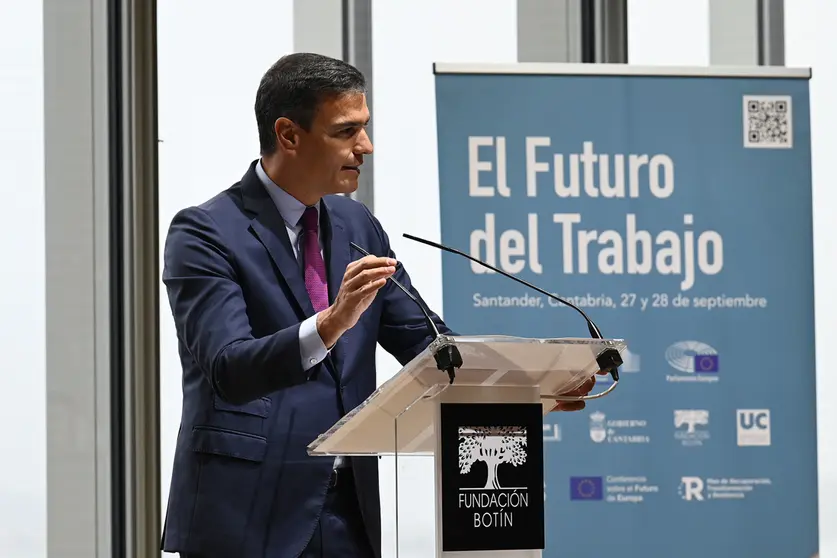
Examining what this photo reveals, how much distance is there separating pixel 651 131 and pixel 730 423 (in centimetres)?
116

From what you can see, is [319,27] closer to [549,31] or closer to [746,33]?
[549,31]

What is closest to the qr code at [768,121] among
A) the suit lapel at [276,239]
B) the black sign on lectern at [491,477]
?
the suit lapel at [276,239]

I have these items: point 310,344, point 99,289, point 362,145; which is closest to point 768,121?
point 362,145

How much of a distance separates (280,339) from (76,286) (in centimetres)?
195

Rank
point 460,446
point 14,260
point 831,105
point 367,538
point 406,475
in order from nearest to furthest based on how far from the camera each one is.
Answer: point 460,446 < point 367,538 < point 14,260 < point 406,475 < point 831,105

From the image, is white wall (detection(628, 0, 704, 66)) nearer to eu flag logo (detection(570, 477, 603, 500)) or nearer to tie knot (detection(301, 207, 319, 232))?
eu flag logo (detection(570, 477, 603, 500))

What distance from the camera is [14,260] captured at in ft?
12.4

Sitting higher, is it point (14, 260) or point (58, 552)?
point (14, 260)

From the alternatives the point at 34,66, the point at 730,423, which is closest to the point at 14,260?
the point at 34,66

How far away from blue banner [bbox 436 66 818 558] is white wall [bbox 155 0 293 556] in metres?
0.86

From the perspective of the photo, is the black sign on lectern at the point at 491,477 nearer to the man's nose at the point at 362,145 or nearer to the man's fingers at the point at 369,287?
the man's fingers at the point at 369,287

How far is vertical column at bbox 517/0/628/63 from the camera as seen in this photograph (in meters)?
4.47

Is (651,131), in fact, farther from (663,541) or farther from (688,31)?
(663,541)

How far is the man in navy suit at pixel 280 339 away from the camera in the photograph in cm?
232
